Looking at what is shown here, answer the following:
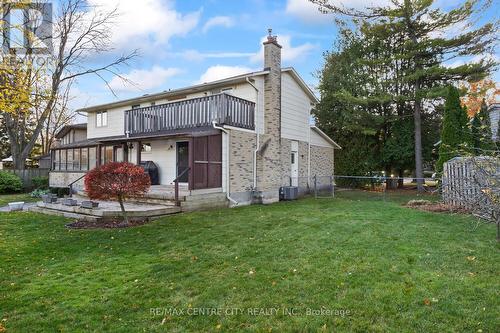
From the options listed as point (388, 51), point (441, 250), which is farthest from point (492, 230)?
point (388, 51)

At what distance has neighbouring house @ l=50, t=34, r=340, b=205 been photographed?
13.7 meters

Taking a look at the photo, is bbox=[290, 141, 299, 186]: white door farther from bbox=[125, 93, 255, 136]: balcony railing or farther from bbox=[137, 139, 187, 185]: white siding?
bbox=[137, 139, 187, 185]: white siding

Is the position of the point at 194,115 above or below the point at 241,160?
above

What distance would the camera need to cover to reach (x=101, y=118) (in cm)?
2320

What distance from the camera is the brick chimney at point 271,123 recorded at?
15.6 meters

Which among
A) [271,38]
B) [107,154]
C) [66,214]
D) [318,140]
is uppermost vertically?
[271,38]

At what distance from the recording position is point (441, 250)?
5.99 m

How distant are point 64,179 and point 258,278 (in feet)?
61.4

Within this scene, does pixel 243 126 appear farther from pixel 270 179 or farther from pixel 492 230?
pixel 492 230

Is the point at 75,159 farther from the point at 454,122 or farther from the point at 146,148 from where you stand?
the point at 454,122

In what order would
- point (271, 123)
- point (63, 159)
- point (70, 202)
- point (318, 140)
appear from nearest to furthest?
point (70, 202) < point (271, 123) < point (63, 159) < point (318, 140)

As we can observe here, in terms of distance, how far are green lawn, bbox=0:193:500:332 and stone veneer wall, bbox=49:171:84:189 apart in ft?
36.0

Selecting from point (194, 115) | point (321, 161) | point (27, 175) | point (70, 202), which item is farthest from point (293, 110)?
point (27, 175)

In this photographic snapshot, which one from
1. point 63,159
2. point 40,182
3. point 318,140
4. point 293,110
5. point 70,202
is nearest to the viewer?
point 70,202
